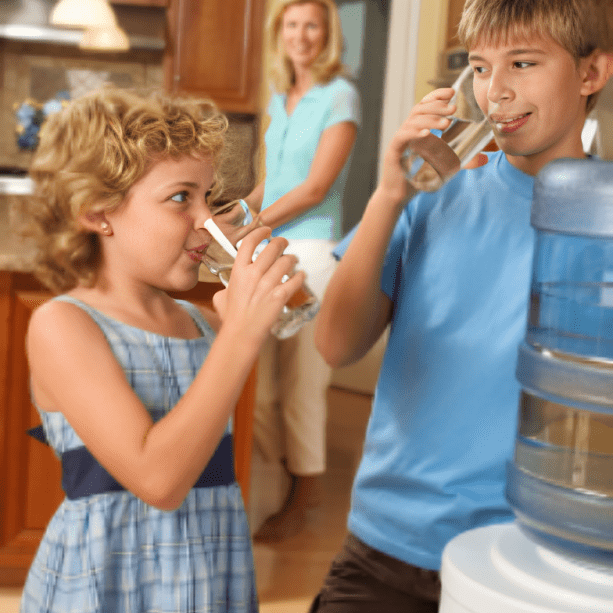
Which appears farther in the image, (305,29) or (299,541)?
(299,541)

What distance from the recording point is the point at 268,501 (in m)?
2.15

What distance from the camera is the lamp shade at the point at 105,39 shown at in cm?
293

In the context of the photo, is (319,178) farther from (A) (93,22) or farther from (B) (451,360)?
(A) (93,22)

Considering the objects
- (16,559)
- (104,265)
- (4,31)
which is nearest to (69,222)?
(104,265)

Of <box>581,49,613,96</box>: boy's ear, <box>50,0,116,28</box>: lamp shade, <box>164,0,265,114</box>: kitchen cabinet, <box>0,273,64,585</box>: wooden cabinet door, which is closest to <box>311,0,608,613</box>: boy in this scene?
<box>581,49,613,96</box>: boy's ear

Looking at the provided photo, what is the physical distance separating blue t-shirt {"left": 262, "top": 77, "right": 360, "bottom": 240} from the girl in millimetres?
51

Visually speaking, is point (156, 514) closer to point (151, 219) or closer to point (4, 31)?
point (151, 219)

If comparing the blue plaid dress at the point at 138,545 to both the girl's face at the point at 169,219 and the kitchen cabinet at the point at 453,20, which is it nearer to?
the girl's face at the point at 169,219

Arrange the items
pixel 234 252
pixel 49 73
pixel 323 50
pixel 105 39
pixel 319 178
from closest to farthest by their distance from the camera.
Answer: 1. pixel 234 252
2. pixel 319 178
3. pixel 323 50
4. pixel 105 39
5. pixel 49 73

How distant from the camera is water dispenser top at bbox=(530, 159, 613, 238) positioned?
0.44 meters

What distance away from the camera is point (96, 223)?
65cm

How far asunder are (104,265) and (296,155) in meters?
0.18

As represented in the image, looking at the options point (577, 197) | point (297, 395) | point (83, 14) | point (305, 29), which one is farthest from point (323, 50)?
point (83, 14)

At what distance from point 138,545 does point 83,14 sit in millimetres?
2732
